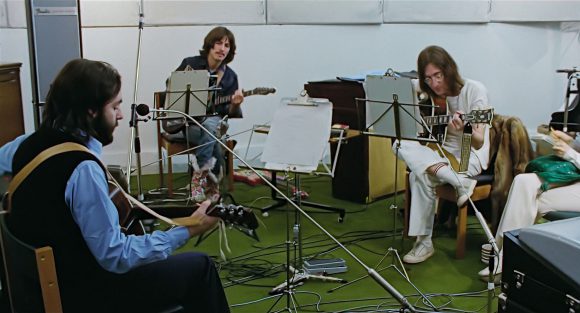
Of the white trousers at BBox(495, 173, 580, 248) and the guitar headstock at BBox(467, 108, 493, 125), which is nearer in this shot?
the white trousers at BBox(495, 173, 580, 248)

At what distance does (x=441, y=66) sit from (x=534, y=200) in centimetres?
89

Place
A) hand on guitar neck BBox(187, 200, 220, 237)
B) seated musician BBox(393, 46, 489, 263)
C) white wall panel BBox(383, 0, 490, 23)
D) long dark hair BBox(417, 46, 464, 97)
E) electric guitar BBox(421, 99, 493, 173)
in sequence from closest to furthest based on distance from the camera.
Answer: hand on guitar neck BBox(187, 200, 220, 237), electric guitar BBox(421, 99, 493, 173), seated musician BBox(393, 46, 489, 263), long dark hair BBox(417, 46, 464, 97), white wall panel BBox(383, 0, 490, 23)

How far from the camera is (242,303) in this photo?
9.53ft

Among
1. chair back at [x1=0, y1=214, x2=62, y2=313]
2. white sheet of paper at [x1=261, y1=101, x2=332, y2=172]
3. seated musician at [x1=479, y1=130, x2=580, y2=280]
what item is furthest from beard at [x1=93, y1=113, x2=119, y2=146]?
seated musician at [x1=479, y1=130, x2=580, y2=280]

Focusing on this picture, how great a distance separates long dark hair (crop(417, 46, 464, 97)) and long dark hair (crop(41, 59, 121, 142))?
83.4 inches

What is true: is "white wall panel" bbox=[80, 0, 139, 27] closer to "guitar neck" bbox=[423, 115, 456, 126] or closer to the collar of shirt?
"guitar neck" bbox=[423, 115, 456, 126]

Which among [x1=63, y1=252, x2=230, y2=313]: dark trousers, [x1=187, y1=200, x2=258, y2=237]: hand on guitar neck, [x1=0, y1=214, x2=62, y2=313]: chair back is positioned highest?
[x1=187, y1=200, x2=258, y2=237]: hand on guitar neck

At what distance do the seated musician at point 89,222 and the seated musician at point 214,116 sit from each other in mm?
2259

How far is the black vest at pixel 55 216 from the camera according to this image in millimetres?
1692

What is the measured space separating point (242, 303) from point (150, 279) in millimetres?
1078

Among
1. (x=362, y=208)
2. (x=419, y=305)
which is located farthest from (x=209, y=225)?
(x=362, y=208)

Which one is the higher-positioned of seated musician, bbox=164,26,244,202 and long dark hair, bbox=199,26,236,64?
long dark hair, bbox=199,26,236,64

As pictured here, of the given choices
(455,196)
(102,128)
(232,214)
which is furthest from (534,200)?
(102,128)

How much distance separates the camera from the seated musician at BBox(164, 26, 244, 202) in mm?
4324
